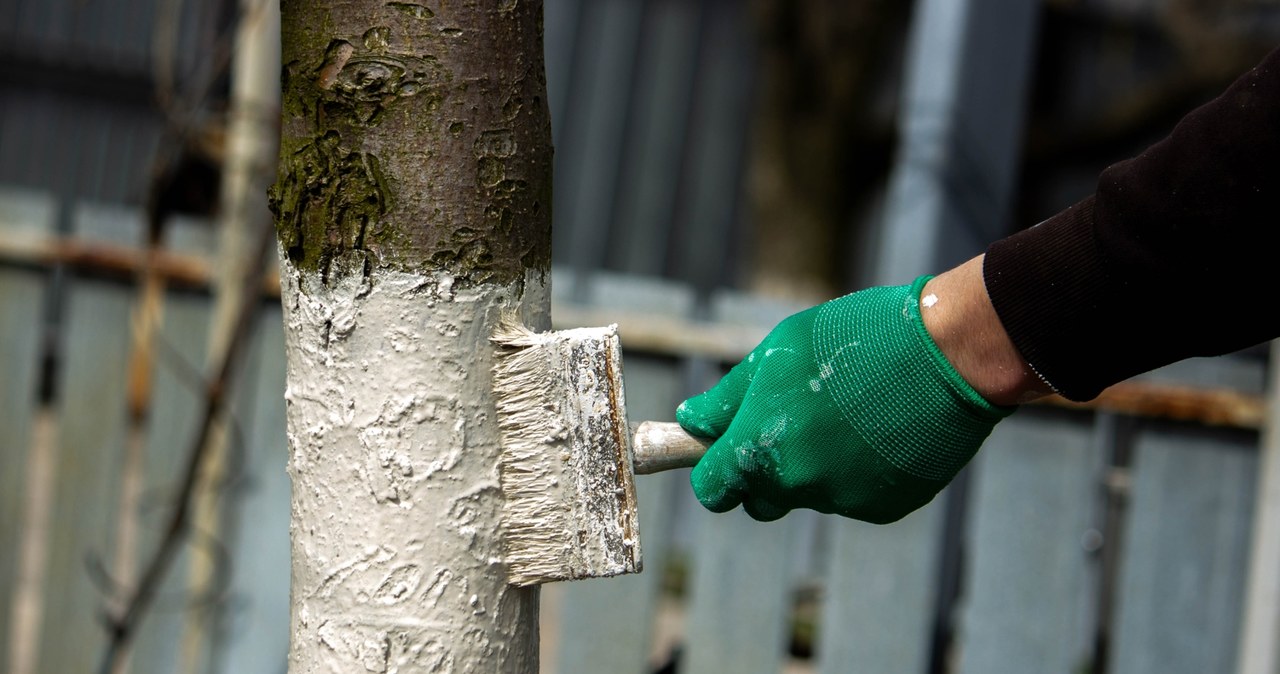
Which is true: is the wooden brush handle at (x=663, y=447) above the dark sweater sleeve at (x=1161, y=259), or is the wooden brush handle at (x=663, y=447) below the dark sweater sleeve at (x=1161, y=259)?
below

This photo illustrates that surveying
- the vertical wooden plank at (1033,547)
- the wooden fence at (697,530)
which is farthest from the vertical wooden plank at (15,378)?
the vertical wooden plank at (1033,547)

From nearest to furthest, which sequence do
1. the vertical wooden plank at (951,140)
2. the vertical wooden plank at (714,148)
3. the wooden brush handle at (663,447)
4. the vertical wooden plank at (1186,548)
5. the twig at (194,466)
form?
the wooden brush handle at (663,447) → the twig at (194,466) → the vertical wooden plank at (1186,548) → the vertical wooden plank at (951,140) → the vertical wooden plank at (714,148)

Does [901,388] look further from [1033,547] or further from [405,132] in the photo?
[1033,547]

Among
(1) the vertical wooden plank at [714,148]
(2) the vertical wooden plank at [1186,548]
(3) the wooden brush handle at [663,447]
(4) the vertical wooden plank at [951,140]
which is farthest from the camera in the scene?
(1) the vertical wooden plank at [714,148]

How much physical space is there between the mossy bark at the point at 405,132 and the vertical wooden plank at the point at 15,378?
6.31ft

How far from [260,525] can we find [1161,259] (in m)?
2.17

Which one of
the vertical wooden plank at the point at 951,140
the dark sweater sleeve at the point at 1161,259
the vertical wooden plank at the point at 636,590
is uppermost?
the vertical wooden plank at the point at 951,140

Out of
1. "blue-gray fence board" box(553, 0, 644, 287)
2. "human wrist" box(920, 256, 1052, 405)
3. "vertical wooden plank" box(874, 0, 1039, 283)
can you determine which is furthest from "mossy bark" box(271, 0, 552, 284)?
"blue-gray fence board" box(553, 0, 644, 287)

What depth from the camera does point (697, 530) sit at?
255 centimetres

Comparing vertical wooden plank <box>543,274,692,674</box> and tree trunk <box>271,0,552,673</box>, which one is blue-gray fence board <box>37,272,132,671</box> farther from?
tree trunk <box>271,0,552,673</box>

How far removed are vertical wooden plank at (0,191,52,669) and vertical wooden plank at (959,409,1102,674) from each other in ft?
7.60

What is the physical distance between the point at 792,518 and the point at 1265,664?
3.33 feet

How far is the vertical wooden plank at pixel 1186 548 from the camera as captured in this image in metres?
2.29

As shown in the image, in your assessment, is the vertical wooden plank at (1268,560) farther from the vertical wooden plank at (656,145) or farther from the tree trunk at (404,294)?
the vertical wooden plank at (656,145)
